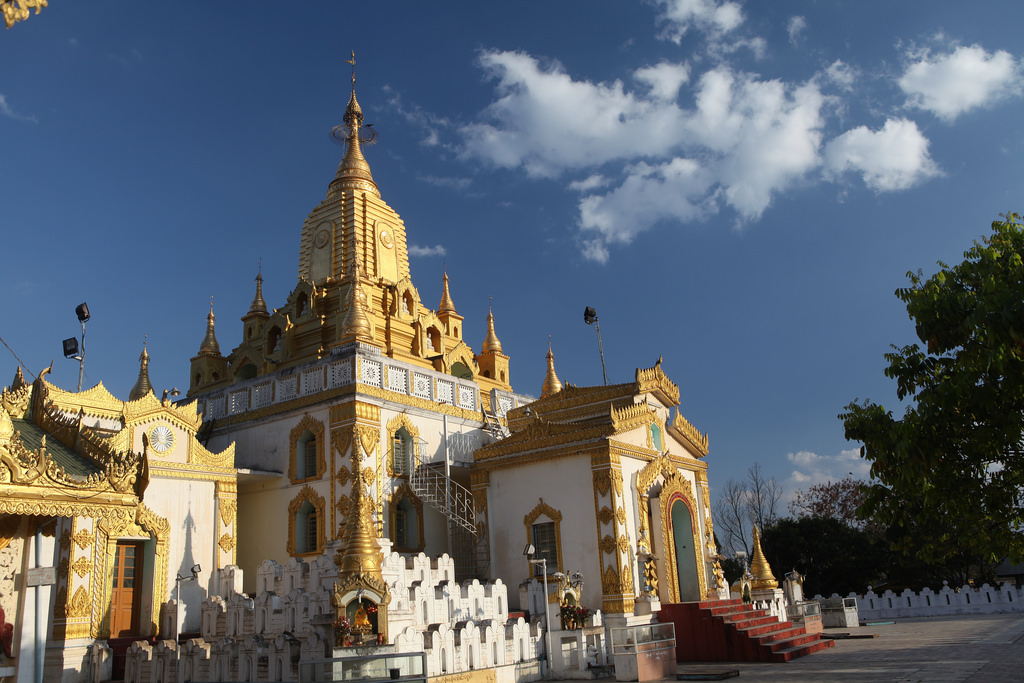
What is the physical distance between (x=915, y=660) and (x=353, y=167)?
85.7 feet

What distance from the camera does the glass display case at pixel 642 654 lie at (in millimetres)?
16969

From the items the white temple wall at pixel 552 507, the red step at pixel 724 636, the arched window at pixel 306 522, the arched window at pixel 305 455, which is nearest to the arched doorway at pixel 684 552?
the red step at pixel 724 636

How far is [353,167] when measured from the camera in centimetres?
3391

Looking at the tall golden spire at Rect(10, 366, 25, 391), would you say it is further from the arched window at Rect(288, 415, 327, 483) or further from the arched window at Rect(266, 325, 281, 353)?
the arched window at Rect(266, 325, 281, 353)

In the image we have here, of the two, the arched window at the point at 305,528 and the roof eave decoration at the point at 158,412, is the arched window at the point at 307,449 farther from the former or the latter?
the roof eave decoration at the point at 158,412

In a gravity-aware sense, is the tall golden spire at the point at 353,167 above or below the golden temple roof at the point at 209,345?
Result: above

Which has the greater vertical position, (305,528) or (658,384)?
(658,384)

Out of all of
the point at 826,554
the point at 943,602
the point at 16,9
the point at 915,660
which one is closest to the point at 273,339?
the point at 915,660

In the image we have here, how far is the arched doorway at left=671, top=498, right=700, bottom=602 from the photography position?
2438cm

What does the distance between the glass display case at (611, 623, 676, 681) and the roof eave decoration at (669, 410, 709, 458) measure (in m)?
8.88

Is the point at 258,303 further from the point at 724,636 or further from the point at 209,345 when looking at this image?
the point at 724,636

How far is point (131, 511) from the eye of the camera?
12.0 m

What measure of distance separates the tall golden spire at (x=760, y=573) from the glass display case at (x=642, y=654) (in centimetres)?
789

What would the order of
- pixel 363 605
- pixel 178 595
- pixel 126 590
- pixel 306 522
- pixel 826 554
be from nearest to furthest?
pixel 363 605
pixel 178 595
pixel 126 590
pixel 306 522
pixel 826 554
